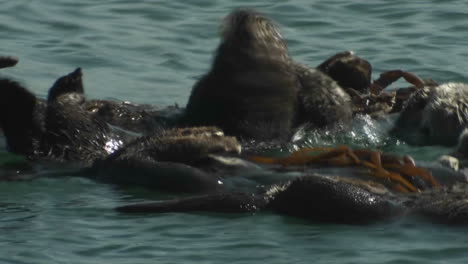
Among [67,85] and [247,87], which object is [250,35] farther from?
[67,85]

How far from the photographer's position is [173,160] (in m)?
7.18

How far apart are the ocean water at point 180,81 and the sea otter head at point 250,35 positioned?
0.61 metres

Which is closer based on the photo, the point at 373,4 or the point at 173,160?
the point at 173,160

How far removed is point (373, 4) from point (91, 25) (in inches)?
122

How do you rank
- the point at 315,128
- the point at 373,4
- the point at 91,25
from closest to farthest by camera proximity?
the point at 315,128 < the point at 91,25 < the point at 373,4

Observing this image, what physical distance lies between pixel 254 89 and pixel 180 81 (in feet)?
10.4

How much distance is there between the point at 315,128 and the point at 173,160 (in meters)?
1.62

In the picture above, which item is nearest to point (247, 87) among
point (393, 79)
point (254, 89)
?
point (254, 89)

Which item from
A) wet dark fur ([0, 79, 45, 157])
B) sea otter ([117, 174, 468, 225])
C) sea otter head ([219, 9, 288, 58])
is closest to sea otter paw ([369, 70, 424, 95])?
sea otter head ([219, 9, 288, 58])

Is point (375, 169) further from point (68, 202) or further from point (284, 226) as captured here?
point (68, 202)

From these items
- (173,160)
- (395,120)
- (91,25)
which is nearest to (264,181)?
(173,160)

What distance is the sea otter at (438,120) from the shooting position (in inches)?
348

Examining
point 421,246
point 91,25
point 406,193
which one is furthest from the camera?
point 91,25

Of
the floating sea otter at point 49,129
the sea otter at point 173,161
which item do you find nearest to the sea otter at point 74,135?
the floating sea otter at point 49,129
